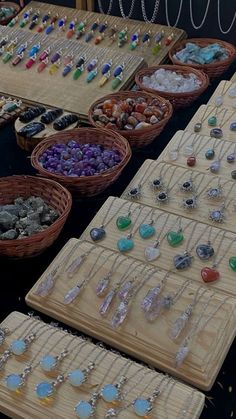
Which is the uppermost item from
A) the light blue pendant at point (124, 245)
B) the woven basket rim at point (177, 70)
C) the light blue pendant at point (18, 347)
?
the woven basket rim at point (177, 70)

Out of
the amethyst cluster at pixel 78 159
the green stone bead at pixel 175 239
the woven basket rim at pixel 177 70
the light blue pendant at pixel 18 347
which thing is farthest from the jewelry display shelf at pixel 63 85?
the light blue pendant at pixel 18 347

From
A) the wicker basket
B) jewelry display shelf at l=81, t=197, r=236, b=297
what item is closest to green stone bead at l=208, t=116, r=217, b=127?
jewelry display shelf at l=81, t=197, r=236, b=297

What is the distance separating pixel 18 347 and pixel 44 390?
0.11 metres

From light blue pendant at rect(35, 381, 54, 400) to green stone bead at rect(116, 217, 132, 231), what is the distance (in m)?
0.45

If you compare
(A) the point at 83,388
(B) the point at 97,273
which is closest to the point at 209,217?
(B) the point at 97,273

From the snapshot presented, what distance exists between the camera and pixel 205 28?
2371mm

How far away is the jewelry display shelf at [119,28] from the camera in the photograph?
2.18 m

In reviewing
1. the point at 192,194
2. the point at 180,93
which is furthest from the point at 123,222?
the point at 180,93

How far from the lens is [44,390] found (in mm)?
939

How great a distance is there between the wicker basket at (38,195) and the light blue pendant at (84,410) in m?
0.41

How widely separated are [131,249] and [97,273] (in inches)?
5.0

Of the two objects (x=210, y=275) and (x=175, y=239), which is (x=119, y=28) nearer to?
(x=175, y=239)

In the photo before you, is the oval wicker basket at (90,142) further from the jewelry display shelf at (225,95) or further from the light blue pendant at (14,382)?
the light blue pendant at (14,382)

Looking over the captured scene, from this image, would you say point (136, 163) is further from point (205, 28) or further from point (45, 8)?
point (45, 8)
